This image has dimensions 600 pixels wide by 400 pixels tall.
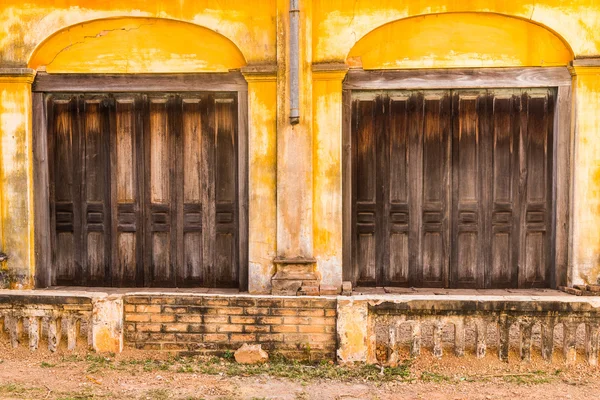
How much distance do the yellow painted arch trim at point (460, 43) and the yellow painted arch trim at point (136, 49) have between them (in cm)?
174

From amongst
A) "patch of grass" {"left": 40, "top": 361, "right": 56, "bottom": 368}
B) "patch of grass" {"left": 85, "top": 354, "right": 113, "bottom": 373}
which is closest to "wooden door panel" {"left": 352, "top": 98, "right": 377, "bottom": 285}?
"patch of grass" {"left": 85, "top": 354, "right": 113, "bottom": 373}

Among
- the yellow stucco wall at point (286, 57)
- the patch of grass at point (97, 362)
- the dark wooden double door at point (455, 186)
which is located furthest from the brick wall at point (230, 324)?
the dark wooden double door at point (455, 186)

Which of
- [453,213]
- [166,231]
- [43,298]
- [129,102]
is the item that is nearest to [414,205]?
[453,213]

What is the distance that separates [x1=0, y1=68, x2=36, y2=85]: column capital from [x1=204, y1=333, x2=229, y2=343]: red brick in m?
4.40

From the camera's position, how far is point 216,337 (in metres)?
5.01

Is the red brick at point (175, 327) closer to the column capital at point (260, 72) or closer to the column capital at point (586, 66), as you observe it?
the column capital at point (260, 72)

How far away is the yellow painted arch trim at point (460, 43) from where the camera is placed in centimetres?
724

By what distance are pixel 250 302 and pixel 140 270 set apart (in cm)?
326

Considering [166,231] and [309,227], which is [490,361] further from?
[166,231]

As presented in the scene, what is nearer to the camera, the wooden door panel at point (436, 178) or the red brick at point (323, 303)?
the red brick at point (323, 303)

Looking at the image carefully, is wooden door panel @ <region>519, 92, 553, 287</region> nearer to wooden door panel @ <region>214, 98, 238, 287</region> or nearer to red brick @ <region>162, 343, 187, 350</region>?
wooden door panel @ <region>214, 98, 238, 287</region>

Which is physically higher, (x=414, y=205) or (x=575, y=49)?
(x=575, y=49)

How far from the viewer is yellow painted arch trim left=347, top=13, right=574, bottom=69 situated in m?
7.24

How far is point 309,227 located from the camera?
7172mm
